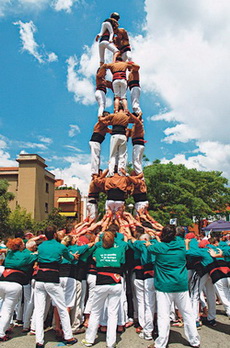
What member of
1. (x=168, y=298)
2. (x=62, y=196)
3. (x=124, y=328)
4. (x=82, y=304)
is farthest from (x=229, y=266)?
(x=62, y=196)

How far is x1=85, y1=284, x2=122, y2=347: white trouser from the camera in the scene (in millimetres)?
4199

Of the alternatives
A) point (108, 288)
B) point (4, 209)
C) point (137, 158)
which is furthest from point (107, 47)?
point (4, 209)

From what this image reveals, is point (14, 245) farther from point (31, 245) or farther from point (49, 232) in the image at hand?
point (49, 232)

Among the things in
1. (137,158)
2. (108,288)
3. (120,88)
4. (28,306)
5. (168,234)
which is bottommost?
(28,306)

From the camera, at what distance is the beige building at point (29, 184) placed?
31891mm

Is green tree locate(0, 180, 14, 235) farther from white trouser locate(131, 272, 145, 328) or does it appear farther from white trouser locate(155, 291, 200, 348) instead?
white trouser locate(155, 291, 200, 348)

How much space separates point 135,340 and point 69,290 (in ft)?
4.40

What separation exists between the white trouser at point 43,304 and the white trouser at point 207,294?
7.59 ft

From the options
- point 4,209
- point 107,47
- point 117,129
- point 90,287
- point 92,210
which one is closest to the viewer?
point 90,287

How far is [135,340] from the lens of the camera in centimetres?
461

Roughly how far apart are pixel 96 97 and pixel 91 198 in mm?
3567

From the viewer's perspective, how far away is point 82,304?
17.5ft

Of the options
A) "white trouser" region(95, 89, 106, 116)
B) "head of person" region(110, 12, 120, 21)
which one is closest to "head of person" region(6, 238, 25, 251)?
"white trouser" region(95, 89, 106, 116)

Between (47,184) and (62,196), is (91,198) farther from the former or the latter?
(62,196)
